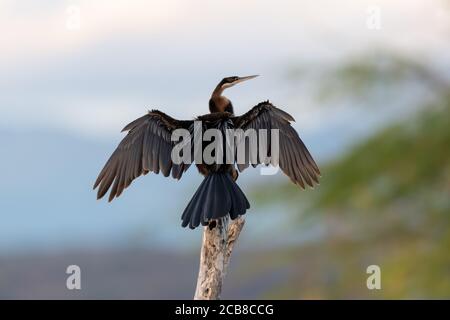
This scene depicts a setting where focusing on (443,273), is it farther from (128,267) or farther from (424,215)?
(128,267)

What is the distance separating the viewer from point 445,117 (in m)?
13.2

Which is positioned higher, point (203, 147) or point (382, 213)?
point (382, 213)

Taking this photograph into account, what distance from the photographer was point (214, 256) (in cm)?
487

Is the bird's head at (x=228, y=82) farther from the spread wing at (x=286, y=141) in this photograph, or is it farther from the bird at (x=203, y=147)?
the spread wing at (x=286, y=141)

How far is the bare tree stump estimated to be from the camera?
189 inches

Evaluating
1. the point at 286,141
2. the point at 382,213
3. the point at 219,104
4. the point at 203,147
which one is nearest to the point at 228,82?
the point at 219,104

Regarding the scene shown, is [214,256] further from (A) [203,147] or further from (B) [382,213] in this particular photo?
(B) [382,213]

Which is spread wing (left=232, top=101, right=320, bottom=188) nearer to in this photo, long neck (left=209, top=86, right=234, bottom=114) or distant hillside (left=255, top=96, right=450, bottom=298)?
long neck (left=209, top=86, right=234, bottom=114)

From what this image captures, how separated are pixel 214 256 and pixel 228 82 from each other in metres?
1.93

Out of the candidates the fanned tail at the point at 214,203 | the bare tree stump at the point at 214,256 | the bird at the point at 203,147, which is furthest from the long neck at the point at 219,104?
the bare tree stump at the point at 214,256

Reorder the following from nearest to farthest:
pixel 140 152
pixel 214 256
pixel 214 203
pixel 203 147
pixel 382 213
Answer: pixel 214 256
pixel 214 203
pixel 203 147
pixel 140 152
pixel 382 213

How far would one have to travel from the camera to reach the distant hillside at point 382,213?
13172mm
